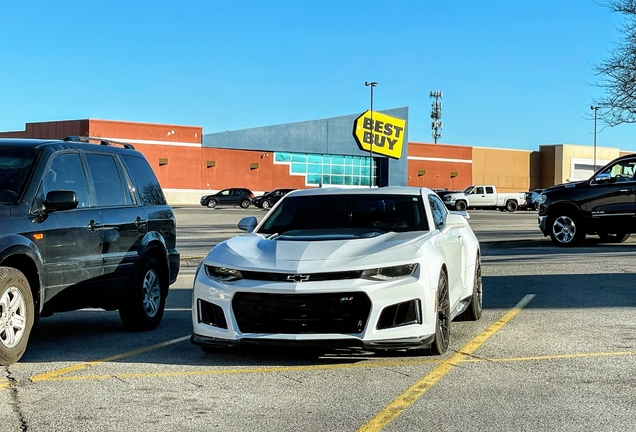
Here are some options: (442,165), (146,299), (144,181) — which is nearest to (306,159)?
(442,165)

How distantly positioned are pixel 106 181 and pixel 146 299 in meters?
1.25

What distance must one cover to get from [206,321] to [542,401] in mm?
A: 2689

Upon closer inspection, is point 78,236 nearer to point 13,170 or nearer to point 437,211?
point 13,170

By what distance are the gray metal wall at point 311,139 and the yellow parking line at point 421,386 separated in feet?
213

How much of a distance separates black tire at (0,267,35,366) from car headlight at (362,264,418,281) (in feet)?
8.89

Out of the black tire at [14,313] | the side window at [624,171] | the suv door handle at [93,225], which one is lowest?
the black tire at [14,313]

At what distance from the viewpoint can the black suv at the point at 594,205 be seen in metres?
20.5

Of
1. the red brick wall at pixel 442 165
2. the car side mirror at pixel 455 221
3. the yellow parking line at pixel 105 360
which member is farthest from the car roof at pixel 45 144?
the red brick wall at pixel 442 165

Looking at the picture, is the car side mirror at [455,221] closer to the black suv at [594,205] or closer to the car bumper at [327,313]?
the car bumper at [327,313]

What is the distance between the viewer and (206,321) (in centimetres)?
717

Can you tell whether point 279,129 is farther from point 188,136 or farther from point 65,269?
point 65,269

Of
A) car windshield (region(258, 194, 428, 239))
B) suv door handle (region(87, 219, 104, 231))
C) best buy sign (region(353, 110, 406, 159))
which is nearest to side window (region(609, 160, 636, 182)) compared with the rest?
car windshield (region(258, 194, 428, 239))

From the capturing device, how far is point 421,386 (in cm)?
638

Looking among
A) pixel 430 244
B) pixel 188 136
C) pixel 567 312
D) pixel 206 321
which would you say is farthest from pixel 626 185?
pixel 188 136
